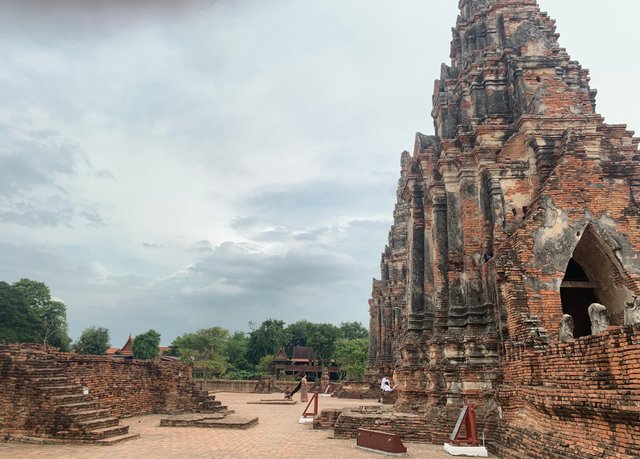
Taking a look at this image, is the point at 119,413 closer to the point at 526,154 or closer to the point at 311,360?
the point at 526,154

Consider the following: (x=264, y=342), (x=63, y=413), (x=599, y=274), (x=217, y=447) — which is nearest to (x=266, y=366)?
(x=264, y=342)

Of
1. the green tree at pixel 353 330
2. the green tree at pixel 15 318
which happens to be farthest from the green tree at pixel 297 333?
the green tree at pixel 15 318

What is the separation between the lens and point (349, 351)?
2418 inches

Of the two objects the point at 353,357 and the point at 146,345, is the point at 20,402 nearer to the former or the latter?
the point at 353,357

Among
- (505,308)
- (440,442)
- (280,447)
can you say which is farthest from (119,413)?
(505,308)

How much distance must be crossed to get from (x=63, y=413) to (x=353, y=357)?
50.9 meters

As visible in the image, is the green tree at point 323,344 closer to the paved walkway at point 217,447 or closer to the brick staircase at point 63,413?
the paved walkway at point 217,447

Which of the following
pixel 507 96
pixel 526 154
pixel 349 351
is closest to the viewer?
pixel 526 154

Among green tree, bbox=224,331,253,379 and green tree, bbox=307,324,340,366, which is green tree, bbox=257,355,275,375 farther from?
green tree, bbox=307,324,340,366

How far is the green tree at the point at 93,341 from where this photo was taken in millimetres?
66106

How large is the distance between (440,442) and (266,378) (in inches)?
1215

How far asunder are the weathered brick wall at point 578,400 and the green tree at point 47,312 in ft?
190

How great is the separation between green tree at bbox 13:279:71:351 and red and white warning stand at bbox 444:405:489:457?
56.7 metres

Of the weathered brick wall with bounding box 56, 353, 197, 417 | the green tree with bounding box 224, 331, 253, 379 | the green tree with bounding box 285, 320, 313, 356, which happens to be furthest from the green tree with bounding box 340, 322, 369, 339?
the weathered brick wall with bounding box 56, 353, 197, 417
